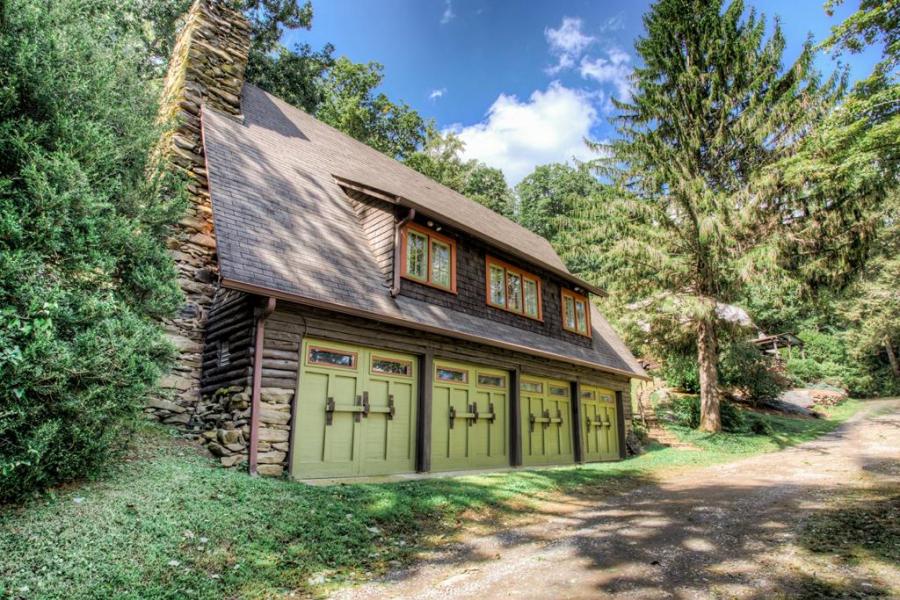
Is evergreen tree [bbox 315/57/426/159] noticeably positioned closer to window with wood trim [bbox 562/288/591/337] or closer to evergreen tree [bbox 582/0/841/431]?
evergreen tree [bbox 582/0/841/431]

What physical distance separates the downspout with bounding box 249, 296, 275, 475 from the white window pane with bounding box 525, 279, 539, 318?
7199 mm

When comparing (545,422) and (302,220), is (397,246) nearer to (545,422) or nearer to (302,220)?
(302,220)

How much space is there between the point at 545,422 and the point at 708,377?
8275 mm

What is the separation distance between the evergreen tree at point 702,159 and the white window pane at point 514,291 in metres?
5.48

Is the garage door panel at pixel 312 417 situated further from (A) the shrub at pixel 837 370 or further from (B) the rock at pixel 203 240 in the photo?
(A) the shrub at pixel 837 370

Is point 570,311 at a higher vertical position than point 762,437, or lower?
higher

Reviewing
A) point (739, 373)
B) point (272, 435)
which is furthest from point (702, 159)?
point (272, 435)

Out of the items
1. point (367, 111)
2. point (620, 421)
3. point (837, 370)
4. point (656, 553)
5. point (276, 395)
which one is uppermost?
point (367, 111)

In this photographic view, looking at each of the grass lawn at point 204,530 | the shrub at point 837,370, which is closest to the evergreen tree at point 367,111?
the grass lawn at point 204,530

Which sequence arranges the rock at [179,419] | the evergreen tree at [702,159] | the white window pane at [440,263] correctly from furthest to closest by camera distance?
1. the evergreen tree at [702,159]
2. the white window pane at [440,263]
3. the rock at [179,419]

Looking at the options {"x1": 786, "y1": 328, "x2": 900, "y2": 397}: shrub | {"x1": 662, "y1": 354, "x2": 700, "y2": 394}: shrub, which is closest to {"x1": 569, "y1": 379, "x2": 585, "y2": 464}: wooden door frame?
{"x1": 662, "y1": 354, "x2": 700, "y2": 394}: shrub

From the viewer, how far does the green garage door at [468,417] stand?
9133 millimetres

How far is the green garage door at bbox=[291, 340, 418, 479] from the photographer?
7180 millimetres

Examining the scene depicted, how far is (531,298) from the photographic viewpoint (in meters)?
12.8
